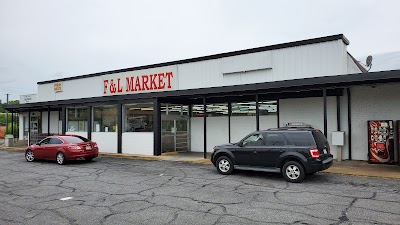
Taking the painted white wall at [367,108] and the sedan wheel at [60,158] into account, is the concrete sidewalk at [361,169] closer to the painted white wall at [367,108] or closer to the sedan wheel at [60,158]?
the painted white wall at [367,108]

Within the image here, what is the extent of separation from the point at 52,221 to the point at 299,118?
43.1 feet

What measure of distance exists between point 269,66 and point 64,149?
10.9 metres

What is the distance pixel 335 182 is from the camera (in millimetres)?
10367

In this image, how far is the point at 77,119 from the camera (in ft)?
75.7

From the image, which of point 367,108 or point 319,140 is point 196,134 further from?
point 319,140

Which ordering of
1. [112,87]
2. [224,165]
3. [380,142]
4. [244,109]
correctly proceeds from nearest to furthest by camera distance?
1. [224,165]
2. [380,142]
3. [244,109]
4. [112,87]

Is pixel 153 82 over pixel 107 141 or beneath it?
over

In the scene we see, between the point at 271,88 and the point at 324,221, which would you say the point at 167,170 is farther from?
the point at 324,221

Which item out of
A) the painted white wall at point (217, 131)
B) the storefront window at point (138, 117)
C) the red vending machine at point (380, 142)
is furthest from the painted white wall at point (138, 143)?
Answer: the red vending machine at point (380, 142)

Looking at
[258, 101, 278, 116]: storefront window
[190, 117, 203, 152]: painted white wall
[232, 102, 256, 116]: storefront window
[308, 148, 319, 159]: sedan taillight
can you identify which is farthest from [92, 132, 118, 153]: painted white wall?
[308, 148, 319, 159]: sedan taillight

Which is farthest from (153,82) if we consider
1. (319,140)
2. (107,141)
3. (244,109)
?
(319,140)

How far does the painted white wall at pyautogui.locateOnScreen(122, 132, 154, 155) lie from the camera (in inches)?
739

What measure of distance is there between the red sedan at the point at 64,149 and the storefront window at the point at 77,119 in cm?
551

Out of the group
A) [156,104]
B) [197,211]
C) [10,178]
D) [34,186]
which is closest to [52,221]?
A: [197,211]
